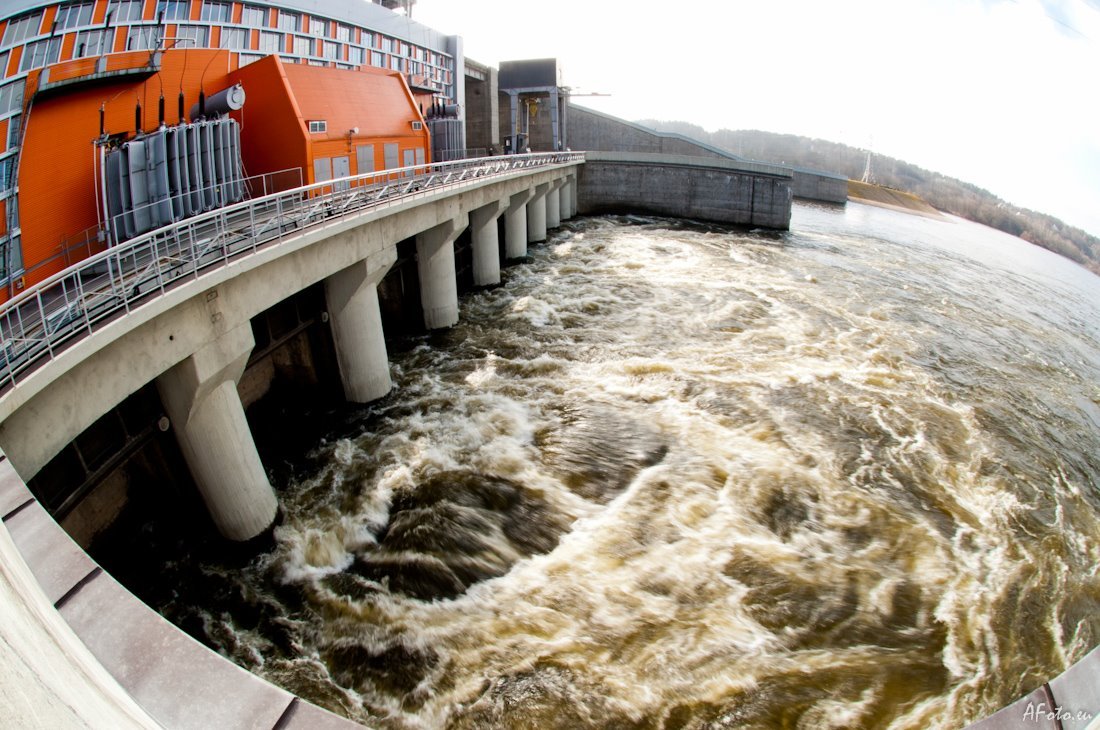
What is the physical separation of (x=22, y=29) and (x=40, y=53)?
44 cm

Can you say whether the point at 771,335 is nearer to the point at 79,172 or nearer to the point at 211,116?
the point at 211,116

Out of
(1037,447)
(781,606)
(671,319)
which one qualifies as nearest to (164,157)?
(781,606)

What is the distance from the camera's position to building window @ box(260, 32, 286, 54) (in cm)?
2138

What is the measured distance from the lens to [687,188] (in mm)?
47406

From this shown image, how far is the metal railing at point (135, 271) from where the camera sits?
21.5 feet

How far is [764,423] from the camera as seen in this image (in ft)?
44.7

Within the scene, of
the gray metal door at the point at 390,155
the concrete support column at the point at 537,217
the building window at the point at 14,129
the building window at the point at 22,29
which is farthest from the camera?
the concrete support column at the point at 537,217

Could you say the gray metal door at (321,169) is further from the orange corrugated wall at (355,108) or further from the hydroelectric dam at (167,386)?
the hydroelectric dam at (167,386)

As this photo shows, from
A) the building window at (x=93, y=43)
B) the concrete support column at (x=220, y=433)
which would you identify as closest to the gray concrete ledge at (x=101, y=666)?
the concrete support column at (x=220, y=433)

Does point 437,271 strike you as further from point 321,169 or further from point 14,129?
point 14,129

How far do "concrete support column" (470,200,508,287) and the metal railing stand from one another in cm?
1027

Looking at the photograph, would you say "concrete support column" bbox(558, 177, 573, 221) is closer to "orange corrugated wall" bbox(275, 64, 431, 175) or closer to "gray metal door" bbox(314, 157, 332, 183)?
"orange corrugated wall" bbox(275, 64, 431, 175)

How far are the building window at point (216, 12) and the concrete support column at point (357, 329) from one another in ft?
34.4

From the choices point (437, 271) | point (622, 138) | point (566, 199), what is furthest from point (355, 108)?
point (622, 138)
